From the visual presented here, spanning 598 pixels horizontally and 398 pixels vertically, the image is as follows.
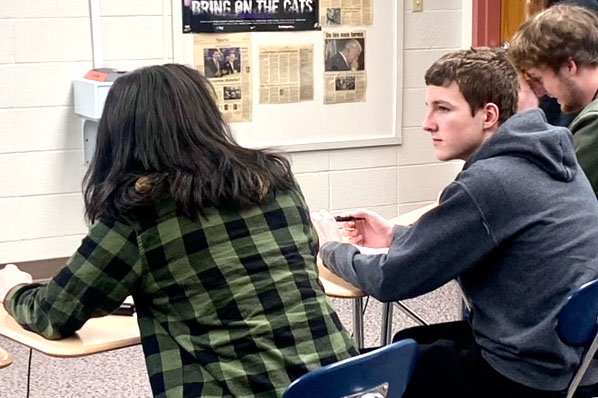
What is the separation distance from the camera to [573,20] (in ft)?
8.11

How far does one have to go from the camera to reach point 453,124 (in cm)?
207

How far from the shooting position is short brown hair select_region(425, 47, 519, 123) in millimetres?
2037

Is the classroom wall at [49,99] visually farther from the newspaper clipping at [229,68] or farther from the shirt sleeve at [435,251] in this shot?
the shirt sleeve at [435,251]

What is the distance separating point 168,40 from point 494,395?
100 inches

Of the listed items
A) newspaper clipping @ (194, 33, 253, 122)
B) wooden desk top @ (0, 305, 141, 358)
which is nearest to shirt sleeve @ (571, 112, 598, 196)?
wooden desk top @ (0, 305, 141, 358)

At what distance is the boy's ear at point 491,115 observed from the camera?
80.4 inches

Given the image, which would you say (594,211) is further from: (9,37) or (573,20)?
(9,37)

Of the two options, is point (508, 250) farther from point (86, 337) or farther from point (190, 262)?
point (86, 337)

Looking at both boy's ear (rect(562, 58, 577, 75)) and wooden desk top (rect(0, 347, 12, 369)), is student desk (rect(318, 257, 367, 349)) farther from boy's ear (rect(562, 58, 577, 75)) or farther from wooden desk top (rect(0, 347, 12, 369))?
boy's ear (rect(562, 58, 577, 75))

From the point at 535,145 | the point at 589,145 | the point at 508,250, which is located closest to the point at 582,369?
the point at 508,250

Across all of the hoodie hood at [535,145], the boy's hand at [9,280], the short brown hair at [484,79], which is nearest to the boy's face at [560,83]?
the short brown hair at [484,79]

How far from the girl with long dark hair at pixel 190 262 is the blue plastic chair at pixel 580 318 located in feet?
1.35

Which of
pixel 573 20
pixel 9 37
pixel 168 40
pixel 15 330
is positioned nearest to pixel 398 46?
pixel 168 40

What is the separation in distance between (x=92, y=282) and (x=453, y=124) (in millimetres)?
816
